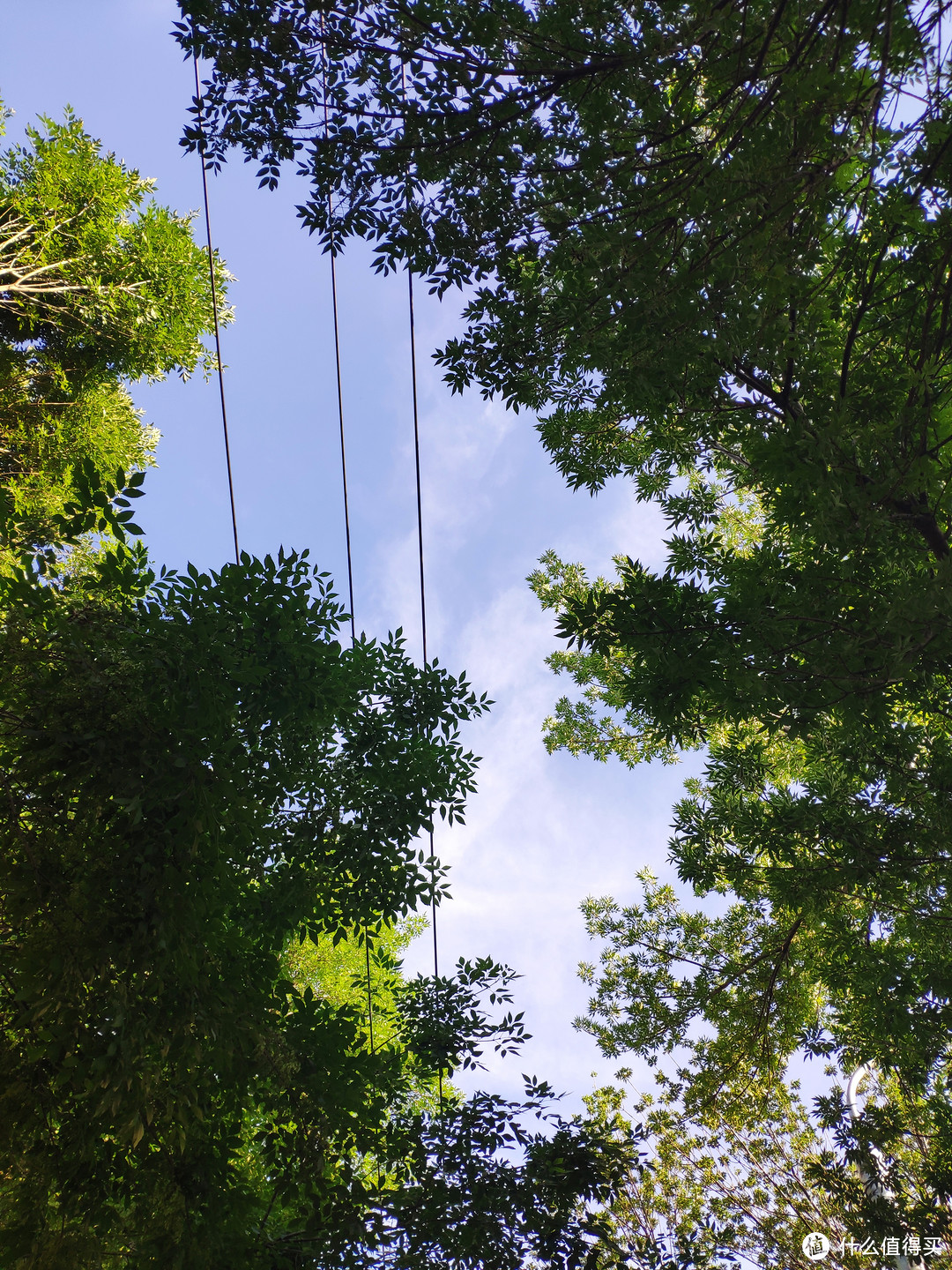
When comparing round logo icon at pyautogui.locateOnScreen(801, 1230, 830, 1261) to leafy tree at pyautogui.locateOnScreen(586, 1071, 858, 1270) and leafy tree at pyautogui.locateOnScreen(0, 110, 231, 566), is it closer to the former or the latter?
leafy tree at pyautogui.locateOnScreen(586, 1071, 858, 1270)

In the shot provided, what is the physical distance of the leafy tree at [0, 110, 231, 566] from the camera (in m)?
11.2

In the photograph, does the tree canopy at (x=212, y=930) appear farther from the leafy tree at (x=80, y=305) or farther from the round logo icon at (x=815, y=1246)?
the leafy tree at (x=80, y=305)

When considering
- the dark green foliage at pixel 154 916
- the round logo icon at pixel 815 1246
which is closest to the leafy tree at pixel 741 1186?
the round logo icon at pixel 815 1246

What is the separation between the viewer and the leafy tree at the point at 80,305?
1123 centimetres

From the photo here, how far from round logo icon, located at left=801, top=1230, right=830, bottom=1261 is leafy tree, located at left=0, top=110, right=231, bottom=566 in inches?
552

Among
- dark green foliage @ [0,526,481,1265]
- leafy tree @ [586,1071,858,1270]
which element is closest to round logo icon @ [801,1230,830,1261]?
leafy tree @ [586,1071,858,1270]

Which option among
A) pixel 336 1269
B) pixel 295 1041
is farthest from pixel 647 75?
pixel 336 1269

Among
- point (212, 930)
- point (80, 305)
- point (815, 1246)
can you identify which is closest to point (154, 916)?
point (212, 930)

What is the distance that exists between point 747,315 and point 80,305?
12.2m

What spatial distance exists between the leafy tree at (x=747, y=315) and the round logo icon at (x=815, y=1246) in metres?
2.15

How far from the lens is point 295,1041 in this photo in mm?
4762

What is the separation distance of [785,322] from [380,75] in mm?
2839

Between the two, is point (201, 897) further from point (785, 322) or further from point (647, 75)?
point (647, 75)

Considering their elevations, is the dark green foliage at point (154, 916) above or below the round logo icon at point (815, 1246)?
above
